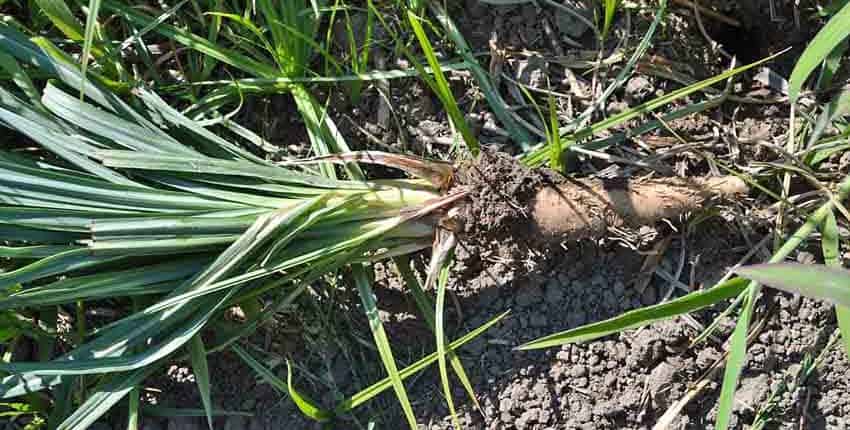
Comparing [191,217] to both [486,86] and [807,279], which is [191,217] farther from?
[807,279]

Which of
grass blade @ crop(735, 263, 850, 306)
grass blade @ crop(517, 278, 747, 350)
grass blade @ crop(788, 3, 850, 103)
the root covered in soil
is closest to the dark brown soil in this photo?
the root covered in soil

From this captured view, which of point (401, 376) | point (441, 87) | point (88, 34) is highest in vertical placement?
point (88, 34)

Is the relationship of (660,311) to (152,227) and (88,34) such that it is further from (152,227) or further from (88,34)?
(88,34)

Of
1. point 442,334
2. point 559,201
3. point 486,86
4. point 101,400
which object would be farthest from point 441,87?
point 101,400

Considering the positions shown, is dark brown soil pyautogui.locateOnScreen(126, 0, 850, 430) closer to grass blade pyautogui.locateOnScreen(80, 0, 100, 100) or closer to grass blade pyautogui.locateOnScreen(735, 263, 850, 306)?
grass blade pyautogui.locateOnScreen(80, 0, 100, 100)

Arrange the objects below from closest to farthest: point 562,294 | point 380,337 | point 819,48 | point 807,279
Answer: point 807,279
point 819,48
point 380,337
point 562,294

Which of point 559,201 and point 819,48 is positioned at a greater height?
point 819,48

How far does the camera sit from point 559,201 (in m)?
1.54

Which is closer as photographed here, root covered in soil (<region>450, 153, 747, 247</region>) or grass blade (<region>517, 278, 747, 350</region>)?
grass blade (<region>517, 278, 747, 350</region>)

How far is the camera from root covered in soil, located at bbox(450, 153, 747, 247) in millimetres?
1509

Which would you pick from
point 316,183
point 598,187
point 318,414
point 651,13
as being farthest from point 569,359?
point 651,13

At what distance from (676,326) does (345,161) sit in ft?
2.36

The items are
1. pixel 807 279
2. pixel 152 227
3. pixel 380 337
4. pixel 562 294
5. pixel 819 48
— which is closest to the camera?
pixel 807 279

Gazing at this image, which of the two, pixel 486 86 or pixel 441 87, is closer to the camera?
pixel 441 87
